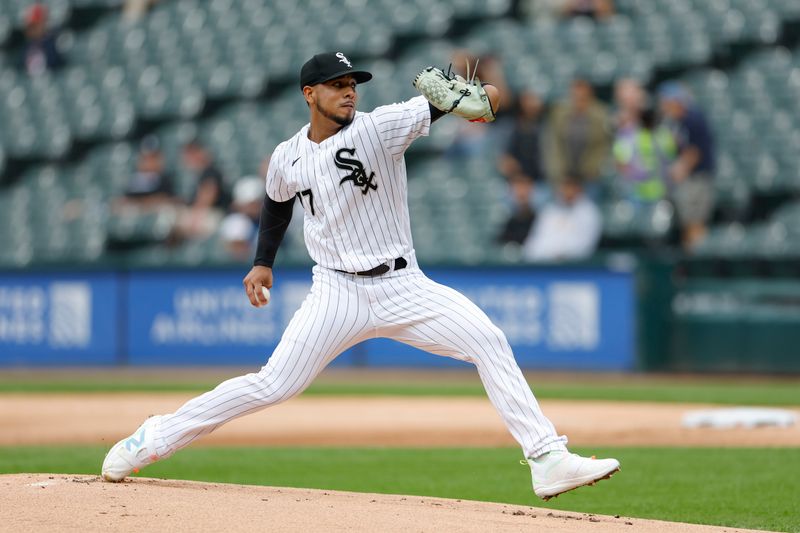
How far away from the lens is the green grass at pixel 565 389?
37.8ft

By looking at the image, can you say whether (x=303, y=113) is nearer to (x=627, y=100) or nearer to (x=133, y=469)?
(x=627, y=100)

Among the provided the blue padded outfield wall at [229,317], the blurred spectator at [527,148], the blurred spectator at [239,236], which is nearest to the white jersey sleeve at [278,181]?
the blue padded outfield wall at [229,317]

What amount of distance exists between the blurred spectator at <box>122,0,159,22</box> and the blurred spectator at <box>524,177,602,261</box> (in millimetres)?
9303

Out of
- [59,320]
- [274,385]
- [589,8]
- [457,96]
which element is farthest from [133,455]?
[589,8]

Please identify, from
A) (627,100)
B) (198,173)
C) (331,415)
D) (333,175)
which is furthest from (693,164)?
(333,175)

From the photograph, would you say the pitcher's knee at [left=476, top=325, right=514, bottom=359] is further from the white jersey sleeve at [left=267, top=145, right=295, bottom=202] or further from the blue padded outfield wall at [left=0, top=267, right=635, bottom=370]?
the blue padded outfield wall at [left=0, top=267, right=635, bottom=370]

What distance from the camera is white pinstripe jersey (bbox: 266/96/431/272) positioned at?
520cm

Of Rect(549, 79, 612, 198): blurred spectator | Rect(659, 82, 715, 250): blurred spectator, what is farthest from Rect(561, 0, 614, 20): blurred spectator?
Rect(659, 82, 715, 250): blurred spectator

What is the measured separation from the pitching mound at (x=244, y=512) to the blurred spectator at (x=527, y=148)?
9067mm

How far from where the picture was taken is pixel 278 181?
5422 mm

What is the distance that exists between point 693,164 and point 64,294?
7.11 metres

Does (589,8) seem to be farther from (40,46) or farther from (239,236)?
(40,46)

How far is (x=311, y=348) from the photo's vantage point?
524cm

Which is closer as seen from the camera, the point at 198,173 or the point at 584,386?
the point at 584,386
